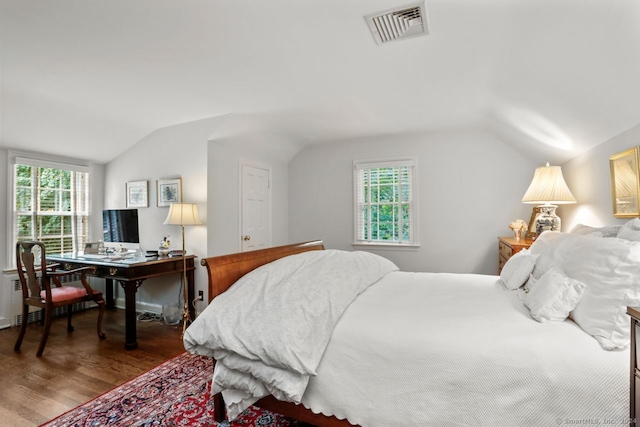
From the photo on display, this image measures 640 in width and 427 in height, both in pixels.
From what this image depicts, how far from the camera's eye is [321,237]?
4.92 m

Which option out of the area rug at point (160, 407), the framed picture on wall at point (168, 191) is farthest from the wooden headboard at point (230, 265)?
the framed picture on wall at point (168, 191)

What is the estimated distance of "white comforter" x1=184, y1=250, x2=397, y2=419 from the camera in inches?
56.4

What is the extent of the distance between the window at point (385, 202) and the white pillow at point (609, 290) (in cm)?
287

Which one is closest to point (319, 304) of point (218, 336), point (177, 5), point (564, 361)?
point (218, 336)

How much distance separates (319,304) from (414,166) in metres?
3.22

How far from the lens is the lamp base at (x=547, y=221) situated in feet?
10.2

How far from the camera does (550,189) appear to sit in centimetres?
297

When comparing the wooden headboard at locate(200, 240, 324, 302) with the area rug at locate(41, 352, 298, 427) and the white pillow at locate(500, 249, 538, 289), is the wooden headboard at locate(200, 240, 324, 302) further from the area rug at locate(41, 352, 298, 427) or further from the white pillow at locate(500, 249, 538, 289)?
the white pillow at locate(500, 249, 538, 289)

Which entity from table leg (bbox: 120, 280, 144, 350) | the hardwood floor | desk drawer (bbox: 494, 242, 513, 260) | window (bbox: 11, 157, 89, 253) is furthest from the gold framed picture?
window (bbox: 11, 157, 89, 253)

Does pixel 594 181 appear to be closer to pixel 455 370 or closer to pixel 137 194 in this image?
pixel 455 370

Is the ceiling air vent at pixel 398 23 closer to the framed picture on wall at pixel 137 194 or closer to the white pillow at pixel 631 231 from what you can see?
the white pillow at pixel 631 231

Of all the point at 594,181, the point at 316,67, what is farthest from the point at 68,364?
the point at 594,181

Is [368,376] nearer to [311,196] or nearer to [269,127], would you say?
[269,127]

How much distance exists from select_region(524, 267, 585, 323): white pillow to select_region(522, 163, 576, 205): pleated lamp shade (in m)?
1.73
